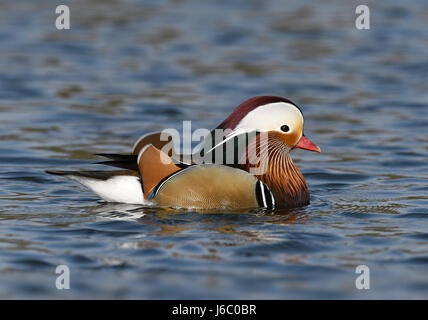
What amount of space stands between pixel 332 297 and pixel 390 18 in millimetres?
13319

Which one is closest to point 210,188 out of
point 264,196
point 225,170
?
point 225,170

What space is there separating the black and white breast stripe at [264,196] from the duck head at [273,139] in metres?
0.07

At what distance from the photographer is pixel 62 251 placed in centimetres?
643

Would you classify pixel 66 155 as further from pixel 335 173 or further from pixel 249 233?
pixel 249 233

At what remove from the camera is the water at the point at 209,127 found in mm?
6055

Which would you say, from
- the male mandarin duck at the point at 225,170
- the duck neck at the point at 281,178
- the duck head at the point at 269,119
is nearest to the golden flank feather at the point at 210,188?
the male mandarin duck at the point at 225,170

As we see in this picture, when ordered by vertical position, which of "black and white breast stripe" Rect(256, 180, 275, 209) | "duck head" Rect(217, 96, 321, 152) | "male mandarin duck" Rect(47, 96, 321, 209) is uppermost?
"duck head" Rect(217, 96, 321, 152)

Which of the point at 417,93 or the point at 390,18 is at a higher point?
the point at 390,18

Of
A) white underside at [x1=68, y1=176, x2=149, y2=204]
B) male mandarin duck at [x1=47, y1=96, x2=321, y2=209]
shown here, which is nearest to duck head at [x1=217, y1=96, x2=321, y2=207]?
male mandarin duck at [x1=47, y1=96, x2=321, y2=209]

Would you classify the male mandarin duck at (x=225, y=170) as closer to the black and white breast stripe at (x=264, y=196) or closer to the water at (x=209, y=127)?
the black and white breast stripe at (x=264, y=196)

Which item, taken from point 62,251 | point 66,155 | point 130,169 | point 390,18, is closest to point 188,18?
point 390,18

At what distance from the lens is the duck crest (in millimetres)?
7914

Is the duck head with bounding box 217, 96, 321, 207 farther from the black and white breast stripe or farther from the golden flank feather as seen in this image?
the golden flank feather

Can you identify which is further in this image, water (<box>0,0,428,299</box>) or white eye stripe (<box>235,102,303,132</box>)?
white eye stripe (<box>235,102,303,132</box>)
